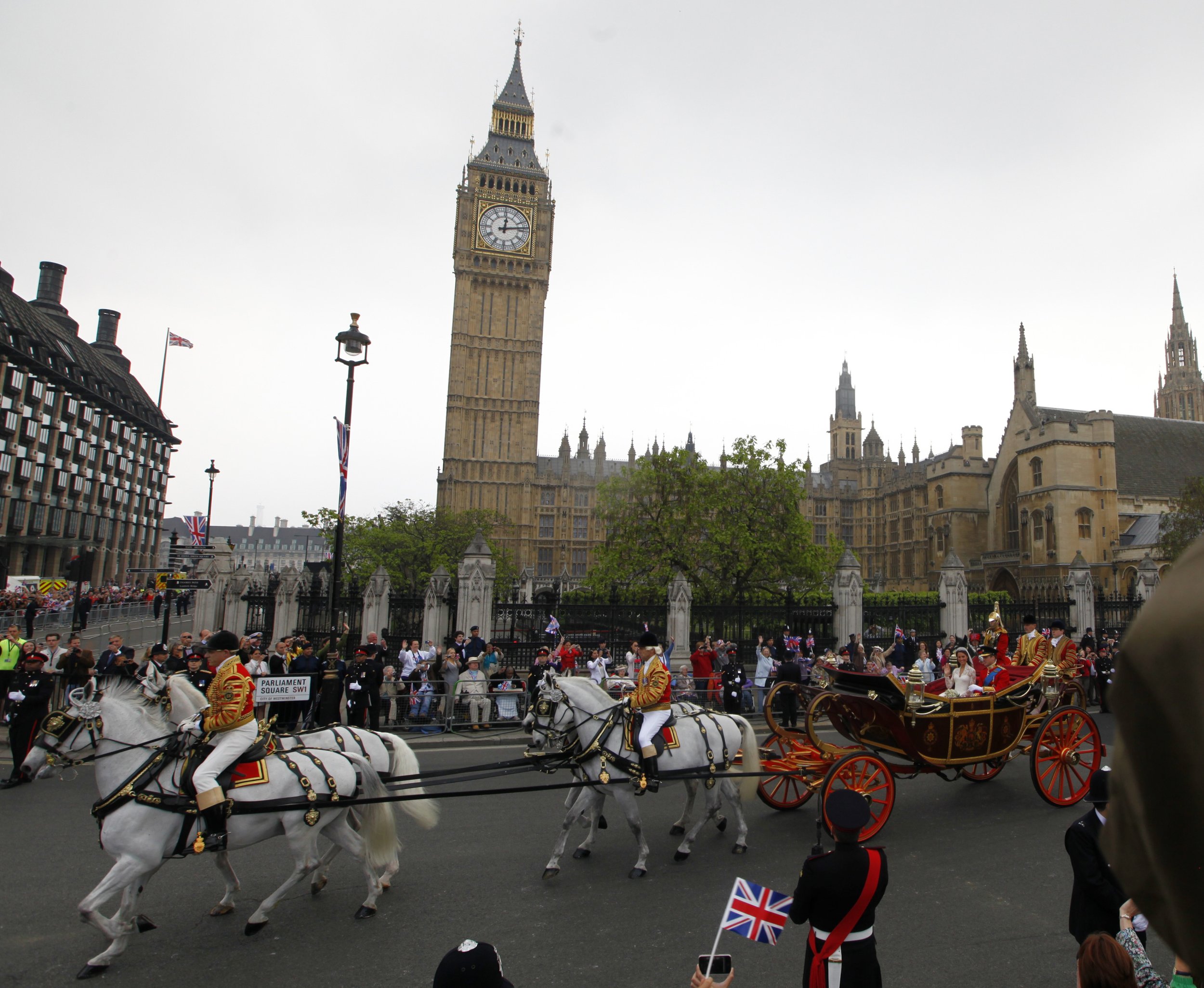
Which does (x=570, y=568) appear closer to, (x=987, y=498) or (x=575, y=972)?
(x=987, y=498)

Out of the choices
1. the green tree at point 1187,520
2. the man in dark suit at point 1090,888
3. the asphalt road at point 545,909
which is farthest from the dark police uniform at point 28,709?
the green tree at point 1187,520

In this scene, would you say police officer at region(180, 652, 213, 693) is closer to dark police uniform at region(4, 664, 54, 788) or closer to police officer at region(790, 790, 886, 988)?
dark police uniform at region(4, 664, 54, 788)

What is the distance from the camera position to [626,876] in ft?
22.3

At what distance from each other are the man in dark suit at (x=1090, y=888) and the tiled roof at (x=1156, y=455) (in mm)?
49016

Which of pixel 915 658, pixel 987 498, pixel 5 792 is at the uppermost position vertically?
pixel 987 498

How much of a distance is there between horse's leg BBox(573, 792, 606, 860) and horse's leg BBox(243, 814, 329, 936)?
2.49 metres

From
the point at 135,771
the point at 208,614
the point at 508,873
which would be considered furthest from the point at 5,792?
the point at 208,614

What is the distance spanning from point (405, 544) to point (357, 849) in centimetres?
3604

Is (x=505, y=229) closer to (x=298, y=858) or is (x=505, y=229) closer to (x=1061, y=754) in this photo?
(x=1061, y=754)

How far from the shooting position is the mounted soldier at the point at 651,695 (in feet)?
23.7

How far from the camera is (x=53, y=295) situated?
235 ft

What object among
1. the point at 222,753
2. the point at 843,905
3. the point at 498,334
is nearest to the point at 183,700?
the point at 222,753

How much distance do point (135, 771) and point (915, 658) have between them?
699 inches

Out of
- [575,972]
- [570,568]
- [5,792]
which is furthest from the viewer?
[570,568]
